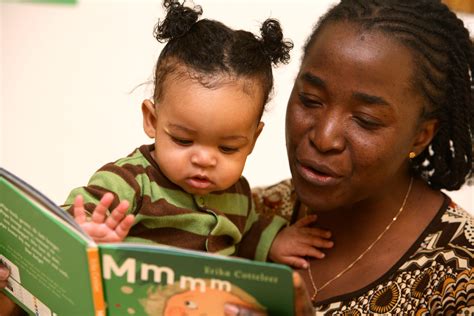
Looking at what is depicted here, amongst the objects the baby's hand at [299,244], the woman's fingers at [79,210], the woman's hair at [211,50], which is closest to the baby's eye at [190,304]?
the woman's fingers at [79,210]

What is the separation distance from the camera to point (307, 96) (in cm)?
165

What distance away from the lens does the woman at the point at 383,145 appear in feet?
5.23

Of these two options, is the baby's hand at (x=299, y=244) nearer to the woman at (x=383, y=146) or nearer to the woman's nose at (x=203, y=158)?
the woman at (x=383, y=146)

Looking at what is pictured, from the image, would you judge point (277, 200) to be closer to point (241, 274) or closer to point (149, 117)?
point (149, 117)

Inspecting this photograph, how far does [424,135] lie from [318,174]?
31 centimetres

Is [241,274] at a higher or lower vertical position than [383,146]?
lower

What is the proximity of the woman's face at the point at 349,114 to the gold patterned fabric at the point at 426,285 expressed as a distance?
0.66 feet

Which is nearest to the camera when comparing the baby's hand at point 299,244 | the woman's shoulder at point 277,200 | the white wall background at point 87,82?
the baby's hand at point 299,244

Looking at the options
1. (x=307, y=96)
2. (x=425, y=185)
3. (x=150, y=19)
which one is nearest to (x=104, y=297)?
(x=307, y=96)

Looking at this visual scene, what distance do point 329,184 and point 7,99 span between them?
2.58 m

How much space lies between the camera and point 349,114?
161cm

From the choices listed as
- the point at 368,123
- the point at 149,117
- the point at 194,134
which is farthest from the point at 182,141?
the point at 368,123

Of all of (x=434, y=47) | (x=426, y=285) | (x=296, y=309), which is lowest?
(x=426, y=285)

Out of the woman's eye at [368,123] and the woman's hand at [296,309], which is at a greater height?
the woman's eye at [368,123]
